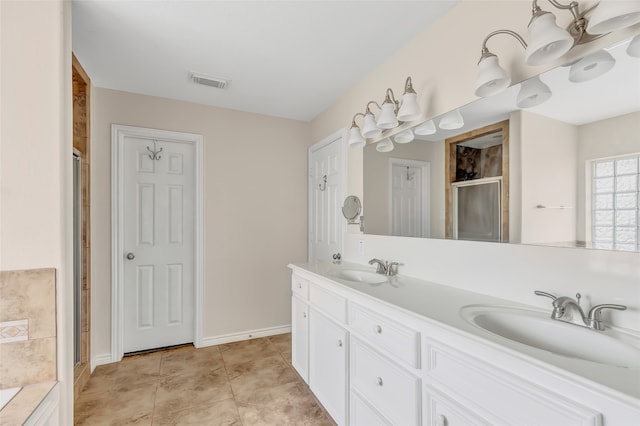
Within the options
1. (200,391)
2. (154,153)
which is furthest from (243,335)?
(154,153)

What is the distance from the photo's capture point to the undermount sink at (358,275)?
1.94 m

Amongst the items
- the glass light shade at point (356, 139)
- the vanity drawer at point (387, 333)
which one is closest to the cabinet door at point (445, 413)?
the vanity drawer at point (387, 333)

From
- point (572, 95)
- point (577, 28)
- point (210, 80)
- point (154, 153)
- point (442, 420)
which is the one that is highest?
point (210, 80)

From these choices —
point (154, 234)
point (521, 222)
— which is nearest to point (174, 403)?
point (154, 234)

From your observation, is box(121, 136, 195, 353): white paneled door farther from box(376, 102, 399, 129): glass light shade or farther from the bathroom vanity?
box(376, 102, 399, 129): glass light shade

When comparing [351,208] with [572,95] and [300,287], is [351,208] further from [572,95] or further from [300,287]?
[572,95]

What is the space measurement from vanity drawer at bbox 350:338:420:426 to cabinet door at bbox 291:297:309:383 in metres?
0.61

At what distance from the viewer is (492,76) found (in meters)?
1.26

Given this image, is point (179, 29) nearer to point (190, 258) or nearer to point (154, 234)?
point (154, 234)

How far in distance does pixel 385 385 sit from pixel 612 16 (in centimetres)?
155

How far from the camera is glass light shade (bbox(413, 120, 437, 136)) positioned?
177 centimetres

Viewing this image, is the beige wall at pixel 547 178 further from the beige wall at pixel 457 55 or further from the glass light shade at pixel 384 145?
the glass light shade at pixel 384 145

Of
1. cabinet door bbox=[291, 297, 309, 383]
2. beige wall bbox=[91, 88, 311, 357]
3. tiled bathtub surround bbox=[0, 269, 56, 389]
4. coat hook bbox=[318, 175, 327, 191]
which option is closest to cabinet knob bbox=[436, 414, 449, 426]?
cabinet door bbox=[291, 297, 309, 383]

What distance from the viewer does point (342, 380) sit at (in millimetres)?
1618
